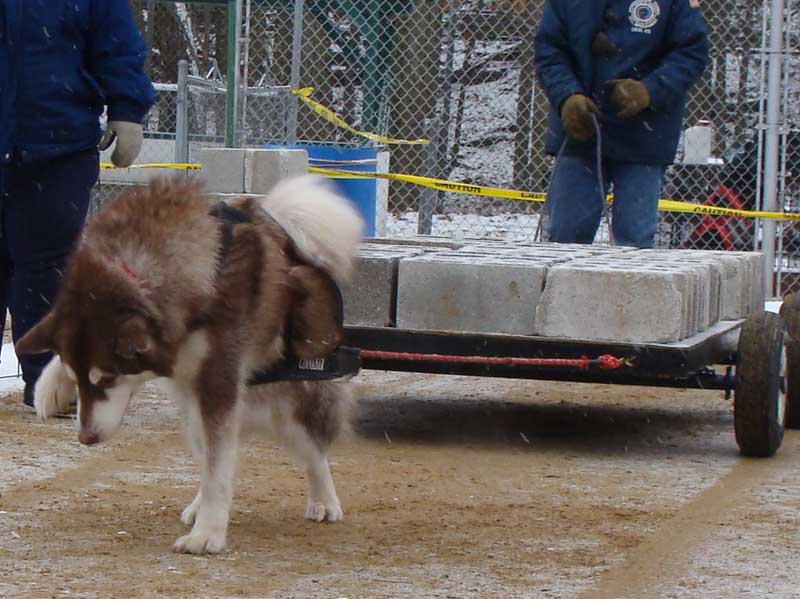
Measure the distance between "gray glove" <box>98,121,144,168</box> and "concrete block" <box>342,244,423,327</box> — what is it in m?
1.20

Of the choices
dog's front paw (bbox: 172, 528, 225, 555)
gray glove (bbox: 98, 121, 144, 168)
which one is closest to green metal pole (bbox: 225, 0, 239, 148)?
gray glove (bbox: 98, 121, 144, 168)

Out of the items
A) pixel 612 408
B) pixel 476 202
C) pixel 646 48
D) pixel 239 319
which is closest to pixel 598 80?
pixel 646 48

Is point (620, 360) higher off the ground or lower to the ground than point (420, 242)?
lower

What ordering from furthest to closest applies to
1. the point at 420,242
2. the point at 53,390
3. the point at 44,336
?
1. the point at 420,242
2. the point at 53,390
3. the point at 44,336

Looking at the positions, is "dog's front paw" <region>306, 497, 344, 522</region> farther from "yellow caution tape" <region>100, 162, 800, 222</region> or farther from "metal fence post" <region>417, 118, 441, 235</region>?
"metal fence post" <region>417, 118, 441, 235</region>

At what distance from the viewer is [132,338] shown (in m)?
3.89

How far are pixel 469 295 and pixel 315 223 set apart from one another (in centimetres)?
141

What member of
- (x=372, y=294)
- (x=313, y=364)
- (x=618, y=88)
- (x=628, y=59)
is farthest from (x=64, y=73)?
(x=628, y=59)

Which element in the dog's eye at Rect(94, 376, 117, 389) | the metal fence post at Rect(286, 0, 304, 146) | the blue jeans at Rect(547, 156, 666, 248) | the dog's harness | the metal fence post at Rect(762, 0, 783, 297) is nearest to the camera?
the dog's eye at Rect(94, 376, 117, 389)

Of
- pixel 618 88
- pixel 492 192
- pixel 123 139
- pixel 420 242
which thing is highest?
pixel 618 88

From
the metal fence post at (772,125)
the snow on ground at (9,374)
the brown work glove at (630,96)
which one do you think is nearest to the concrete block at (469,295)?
the brown work glove at (630,96)

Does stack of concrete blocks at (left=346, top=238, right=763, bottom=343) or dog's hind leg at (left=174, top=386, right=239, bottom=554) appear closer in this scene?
dog's hind leg at (left=174, top=386, right=239, bottom=554)

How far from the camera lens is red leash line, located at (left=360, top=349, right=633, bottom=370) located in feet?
18.4

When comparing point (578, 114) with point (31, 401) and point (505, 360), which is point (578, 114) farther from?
point (31, 401)
